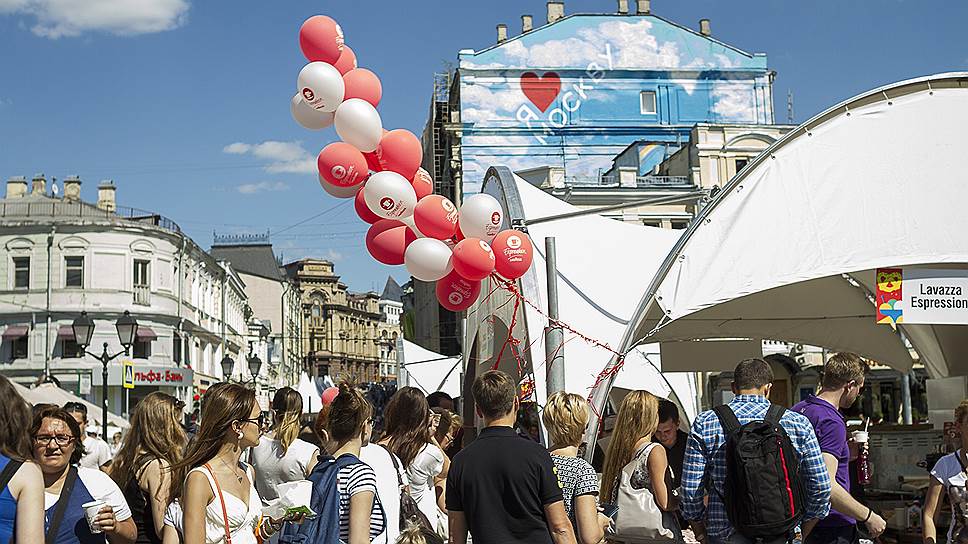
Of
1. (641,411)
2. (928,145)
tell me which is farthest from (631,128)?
(641,411)

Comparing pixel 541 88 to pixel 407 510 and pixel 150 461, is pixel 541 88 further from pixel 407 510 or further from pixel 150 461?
pixel 150 461

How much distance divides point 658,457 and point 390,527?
211 cm

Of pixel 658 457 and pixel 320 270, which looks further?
pixel 320 270

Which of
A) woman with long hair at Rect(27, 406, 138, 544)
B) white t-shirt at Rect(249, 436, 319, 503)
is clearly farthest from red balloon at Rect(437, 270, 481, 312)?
woman with long hair at Rect(27, 406, 138, 544)

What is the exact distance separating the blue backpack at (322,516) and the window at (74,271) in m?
→ 48.2

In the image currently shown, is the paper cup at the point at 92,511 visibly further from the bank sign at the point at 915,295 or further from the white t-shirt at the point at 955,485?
the bank sign at the point at 915,295

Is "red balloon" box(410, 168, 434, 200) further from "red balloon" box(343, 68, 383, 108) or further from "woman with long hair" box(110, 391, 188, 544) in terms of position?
"woman with long hair" box(110, 391, 188, 544)

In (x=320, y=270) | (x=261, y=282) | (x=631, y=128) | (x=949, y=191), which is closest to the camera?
(x=949, y=191)

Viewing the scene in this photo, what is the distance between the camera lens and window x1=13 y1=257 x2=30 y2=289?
49844mm

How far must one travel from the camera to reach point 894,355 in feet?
49.1

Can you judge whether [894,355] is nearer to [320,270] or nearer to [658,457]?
[658,457]

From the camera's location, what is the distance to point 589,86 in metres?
48.4

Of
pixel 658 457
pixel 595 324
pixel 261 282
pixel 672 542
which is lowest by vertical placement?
pixel 672 542

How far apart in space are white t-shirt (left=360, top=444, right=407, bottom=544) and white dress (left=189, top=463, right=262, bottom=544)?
0.71 metres
